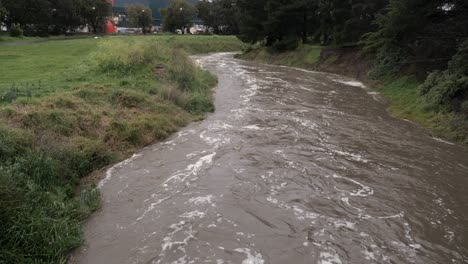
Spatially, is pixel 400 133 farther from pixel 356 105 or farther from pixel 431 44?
pixel 431 44

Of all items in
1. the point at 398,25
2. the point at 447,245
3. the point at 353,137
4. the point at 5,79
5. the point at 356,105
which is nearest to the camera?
the point at 447,245

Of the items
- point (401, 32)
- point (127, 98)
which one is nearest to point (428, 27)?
point (401, 32)

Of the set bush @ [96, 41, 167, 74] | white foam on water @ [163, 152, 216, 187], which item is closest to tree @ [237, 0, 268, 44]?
bush @ [96, 41, 167, 74]

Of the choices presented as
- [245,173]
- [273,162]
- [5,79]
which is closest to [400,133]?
[273,162]

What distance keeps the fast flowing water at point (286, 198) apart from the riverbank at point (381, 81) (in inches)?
37.4

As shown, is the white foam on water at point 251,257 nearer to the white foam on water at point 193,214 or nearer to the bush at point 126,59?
the white foam on water at point 193,214

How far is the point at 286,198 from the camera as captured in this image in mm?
9070

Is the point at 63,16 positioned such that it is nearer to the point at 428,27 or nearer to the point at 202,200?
the point at 428,27

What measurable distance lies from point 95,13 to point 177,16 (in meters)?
24.3

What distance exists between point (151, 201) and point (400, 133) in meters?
10.2

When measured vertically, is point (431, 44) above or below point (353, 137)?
above

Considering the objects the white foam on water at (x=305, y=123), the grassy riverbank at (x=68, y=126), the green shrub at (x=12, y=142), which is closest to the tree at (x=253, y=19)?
the grassy riverbank at (x=68, y=126)

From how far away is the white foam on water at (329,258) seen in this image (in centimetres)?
671

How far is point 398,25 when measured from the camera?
21797 mm
